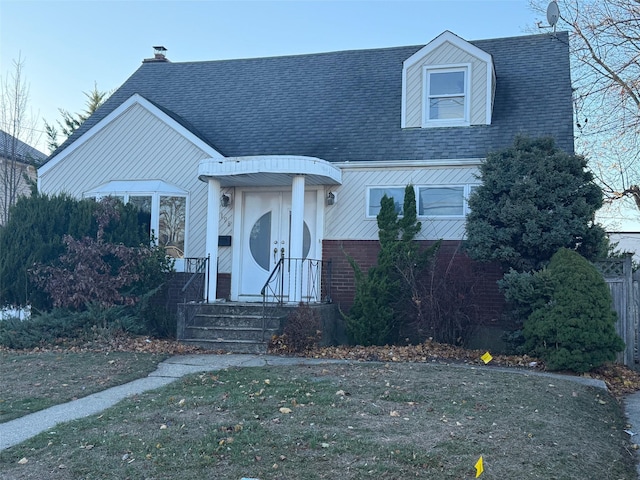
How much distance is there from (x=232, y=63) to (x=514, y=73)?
293 inches

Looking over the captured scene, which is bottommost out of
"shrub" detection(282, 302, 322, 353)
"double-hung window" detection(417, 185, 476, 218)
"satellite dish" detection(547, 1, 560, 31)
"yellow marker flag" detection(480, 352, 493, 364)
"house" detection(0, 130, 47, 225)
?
"yellow marker flag" detection(480, 352, 493, 364)

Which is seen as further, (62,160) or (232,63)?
(232,63)

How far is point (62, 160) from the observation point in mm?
13992

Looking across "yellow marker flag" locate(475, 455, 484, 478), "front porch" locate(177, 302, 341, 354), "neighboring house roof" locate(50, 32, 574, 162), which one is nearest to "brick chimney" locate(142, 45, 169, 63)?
"neighboring house roof" locate(50, 32, 574, 162)

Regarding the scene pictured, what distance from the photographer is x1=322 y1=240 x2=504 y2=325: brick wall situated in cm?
1103

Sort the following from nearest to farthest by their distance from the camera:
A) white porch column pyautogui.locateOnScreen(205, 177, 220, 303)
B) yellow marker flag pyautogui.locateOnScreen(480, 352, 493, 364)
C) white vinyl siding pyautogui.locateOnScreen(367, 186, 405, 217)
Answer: yellow marker flag pyautogui.locateOnScreen(480, 352, 493, 364)
white porch column pyautogui.locateOnScreen(205, 177, 220, 303)
white vinyl siding pyautogui.locateOnScreen(367, 186, 405, 217)

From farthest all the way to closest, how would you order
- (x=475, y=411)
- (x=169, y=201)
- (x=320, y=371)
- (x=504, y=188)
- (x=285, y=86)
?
1. (x=285, y=86)
2. (x=169, y=201)
3. (x=504, y=188)
4. (x=320, y=371)
5. (x=475, y=411)

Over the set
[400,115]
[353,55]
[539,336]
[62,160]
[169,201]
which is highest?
[353,55]

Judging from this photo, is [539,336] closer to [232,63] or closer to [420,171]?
[420,171]

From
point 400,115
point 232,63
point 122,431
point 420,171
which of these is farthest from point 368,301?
point 232,63

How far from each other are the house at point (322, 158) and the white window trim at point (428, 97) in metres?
0.03

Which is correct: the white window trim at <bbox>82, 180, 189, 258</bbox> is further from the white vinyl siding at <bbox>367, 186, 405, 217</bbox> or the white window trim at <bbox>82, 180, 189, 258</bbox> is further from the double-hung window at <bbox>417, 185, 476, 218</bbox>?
the double-hung window at <bbox>417, 185, 476, 218</bbox>

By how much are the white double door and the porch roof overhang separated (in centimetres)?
81

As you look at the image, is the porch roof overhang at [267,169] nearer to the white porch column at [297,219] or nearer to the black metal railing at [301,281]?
the white porch column at [297,219]
